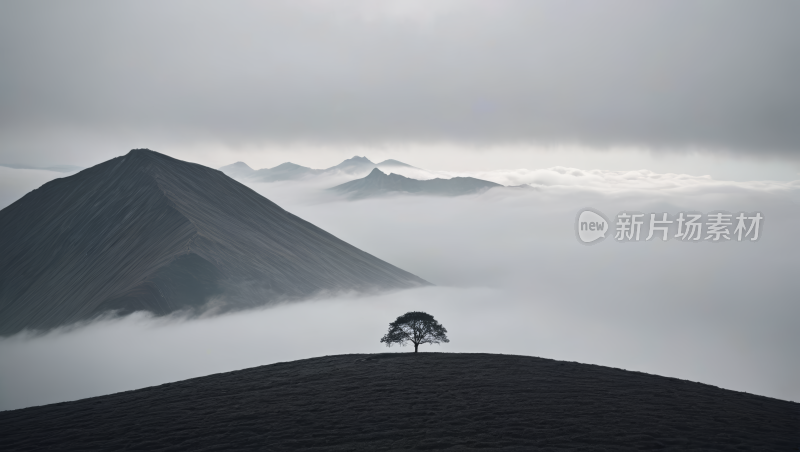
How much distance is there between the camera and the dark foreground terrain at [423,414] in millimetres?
48500

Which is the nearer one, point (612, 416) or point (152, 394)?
point (612, 416)

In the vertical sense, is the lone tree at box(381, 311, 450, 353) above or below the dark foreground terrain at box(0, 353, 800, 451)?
above

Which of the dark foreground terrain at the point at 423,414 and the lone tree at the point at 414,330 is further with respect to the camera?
the lone tree at the point at 414,330

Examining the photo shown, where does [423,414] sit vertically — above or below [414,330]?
below

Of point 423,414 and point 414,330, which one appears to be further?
point 414,330

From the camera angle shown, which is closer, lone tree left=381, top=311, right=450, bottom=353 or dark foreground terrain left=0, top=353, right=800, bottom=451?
dark foreground terrain left=0, top=353, right=800, bottom=451

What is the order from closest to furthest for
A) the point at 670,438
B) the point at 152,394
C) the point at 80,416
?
the point at 670,438 < the point at 80,416 < the point at 152,394

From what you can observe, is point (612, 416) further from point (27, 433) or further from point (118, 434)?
point (27, 433)

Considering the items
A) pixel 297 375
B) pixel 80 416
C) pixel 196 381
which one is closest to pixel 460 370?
pixel 297 375

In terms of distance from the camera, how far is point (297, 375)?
81188 mm

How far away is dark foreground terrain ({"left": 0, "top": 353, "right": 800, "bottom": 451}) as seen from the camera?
48500 millimetres

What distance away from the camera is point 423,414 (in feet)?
184

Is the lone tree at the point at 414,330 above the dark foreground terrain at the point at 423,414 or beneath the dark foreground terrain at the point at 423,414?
above

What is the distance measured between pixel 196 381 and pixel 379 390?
104 feet
